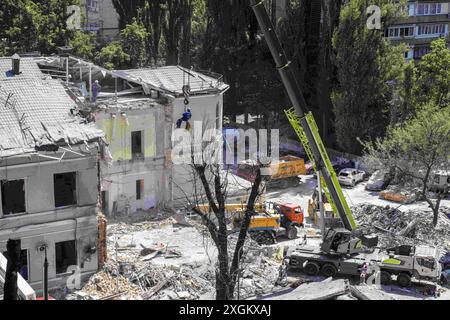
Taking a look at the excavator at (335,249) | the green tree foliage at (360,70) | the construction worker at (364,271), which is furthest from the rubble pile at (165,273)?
the green tree foliage at (360,70)

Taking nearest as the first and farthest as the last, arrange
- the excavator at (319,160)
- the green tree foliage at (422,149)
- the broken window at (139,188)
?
1. the excavator at (319,160)
2. the green tree foliage at (422,149)
3. the broken window at (139,188)

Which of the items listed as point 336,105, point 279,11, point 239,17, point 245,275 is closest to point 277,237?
point 245,275

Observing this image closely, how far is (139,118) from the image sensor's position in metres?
38.8

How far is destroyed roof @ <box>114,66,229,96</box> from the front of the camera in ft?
132

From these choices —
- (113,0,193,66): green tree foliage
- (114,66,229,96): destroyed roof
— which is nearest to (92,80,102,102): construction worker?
(114,66,229,96): destroyed roof

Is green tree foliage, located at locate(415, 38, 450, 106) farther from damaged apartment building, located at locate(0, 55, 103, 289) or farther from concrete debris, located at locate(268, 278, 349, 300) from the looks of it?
concrete debris, located at locate(268, 278, 349, 300)

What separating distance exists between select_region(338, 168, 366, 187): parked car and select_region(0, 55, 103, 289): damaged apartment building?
22.0m

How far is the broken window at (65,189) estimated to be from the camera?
94.6 ft

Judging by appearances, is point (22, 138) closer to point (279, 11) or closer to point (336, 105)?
point (336, 105)

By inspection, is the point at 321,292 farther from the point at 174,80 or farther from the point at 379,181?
the point at 379,181

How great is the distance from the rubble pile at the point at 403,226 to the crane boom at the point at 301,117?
4.53m

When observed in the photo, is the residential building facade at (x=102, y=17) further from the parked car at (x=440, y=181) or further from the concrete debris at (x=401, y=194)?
the parked car at (x=440, y=181)
